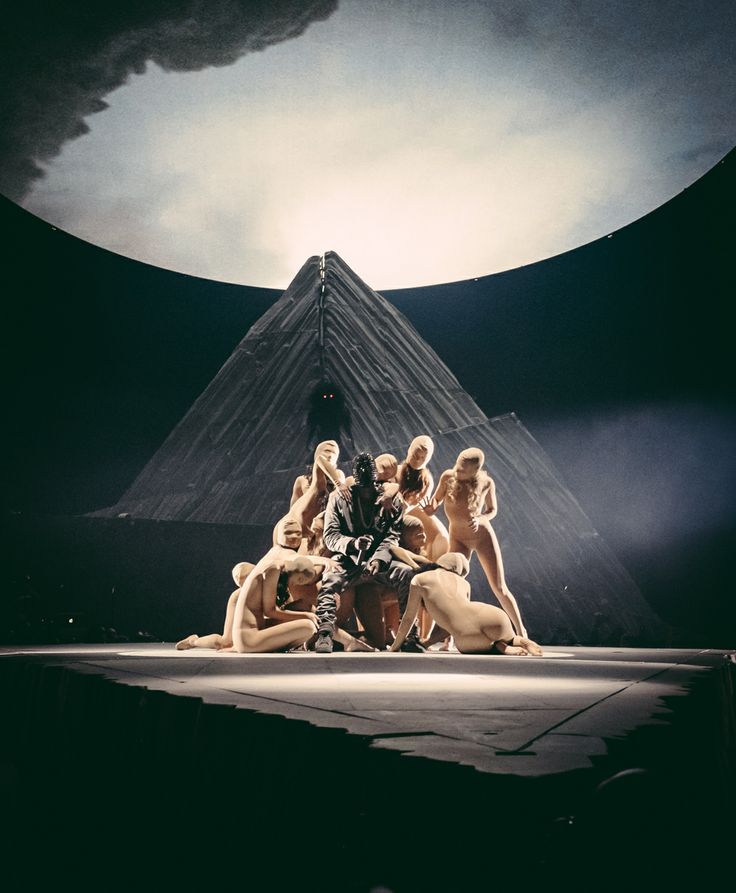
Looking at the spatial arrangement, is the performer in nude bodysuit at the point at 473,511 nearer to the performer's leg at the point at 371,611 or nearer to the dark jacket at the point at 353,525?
the dark jacket at the point at 353,525

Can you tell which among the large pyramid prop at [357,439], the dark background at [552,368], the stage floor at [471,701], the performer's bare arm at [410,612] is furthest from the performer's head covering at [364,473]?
the dark background at [552,368]

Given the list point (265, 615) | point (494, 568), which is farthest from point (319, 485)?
point (265, 615)

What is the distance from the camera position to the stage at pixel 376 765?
43.1 inches

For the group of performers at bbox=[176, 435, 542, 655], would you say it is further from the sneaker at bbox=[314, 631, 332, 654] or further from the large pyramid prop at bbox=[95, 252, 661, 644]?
the large pyramid prop at bbox=[95, 252, 661, 644]

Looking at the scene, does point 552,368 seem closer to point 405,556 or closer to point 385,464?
point 385,464

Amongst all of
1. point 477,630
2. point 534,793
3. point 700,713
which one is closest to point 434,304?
point 477,630

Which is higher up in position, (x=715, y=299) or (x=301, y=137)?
(x=301, y=137)

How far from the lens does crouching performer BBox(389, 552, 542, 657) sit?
15.6ft

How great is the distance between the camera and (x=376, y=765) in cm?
130

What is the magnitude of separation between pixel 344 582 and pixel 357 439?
180 inches

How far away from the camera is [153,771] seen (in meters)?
2.33

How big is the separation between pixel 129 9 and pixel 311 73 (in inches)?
66.6

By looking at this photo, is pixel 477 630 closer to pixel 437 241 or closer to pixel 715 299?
pixel 715 299

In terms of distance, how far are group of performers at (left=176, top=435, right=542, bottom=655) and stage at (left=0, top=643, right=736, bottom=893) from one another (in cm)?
148
